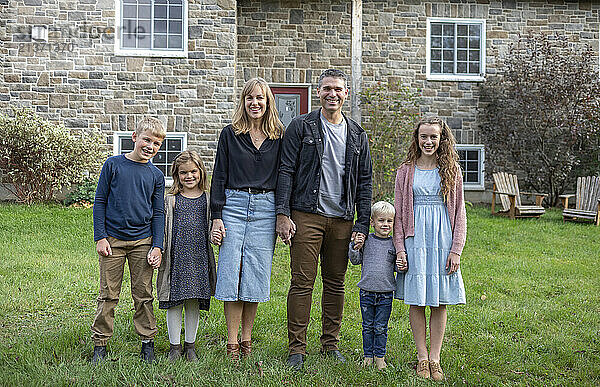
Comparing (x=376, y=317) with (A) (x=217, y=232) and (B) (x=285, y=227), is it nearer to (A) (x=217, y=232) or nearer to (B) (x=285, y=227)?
(B) (x=285, y=227)

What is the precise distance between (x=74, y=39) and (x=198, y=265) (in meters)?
9.12

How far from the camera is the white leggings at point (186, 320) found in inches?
162

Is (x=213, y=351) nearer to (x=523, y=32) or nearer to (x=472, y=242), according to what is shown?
(x=472, y=242)

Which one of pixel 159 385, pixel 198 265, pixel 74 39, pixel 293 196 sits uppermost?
pixel 74 39

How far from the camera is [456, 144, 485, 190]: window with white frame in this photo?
44.1 feet

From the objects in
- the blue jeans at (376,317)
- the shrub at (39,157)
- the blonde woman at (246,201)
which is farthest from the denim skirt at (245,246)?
the shrub at (39,157)

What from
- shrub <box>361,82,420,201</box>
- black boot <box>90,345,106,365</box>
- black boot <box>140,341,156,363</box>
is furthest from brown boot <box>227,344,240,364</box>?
shrub <box>361,82,420,201</box>

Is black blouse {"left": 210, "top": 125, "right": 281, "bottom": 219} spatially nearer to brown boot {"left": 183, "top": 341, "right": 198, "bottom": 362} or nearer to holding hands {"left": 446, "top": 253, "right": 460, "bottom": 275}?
brown boot {"left": 183, "top": 341, "right": 198, "bottom": 362}

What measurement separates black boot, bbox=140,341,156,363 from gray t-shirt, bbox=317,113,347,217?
4.99 ft

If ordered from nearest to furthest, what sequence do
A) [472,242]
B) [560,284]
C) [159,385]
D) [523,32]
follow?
1. [159,385]
2. [560,284]
3. [472,242]
4. [523,32]

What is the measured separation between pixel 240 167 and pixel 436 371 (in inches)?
74.8

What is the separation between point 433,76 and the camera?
13.3m

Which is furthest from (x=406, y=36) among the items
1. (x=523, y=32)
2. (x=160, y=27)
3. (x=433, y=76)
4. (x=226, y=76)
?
(x=160, y=27)

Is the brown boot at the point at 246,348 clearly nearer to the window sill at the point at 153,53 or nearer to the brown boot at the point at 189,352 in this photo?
the brown boot at the point at 189,352
